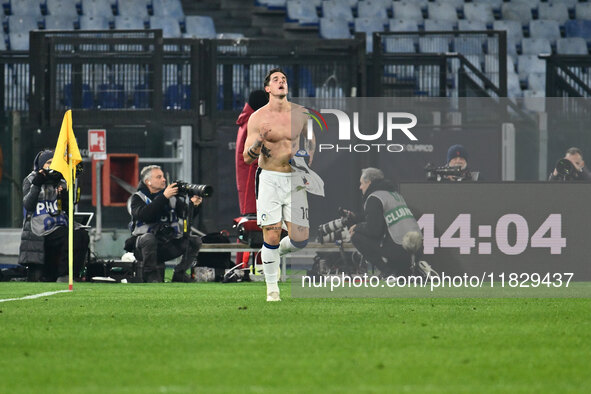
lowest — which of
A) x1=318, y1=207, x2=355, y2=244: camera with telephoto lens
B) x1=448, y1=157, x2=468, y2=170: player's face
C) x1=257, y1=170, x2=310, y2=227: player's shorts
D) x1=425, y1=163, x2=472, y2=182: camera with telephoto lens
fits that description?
x1=318, y1=207, x2=355, y2=244: camera with telephoto lens

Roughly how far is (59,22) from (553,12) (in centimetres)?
1166

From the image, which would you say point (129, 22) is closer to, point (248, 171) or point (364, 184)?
point (248, 171)

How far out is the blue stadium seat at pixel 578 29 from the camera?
2830cm

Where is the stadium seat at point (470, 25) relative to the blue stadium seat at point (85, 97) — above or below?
above

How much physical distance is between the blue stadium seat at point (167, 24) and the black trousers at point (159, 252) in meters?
11.1

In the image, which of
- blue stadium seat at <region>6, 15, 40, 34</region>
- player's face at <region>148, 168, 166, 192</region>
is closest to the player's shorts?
player's face at <region>148, 168, 166, 192</region>

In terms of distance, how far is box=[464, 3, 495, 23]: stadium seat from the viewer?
91.6 feet

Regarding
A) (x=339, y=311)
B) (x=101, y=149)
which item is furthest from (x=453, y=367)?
(x=101, y=149)

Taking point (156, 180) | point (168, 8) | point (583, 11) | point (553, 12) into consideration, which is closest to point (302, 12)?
point (168, 8)

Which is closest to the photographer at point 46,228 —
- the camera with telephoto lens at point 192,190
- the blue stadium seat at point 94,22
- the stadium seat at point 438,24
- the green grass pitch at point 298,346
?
the camera with telephoto lens at point 192,190

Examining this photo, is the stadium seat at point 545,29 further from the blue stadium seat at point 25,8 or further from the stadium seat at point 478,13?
the blue stadium seat at point 25,8

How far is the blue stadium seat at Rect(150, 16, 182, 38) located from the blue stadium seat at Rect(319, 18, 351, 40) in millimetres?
3174

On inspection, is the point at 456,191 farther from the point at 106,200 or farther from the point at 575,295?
the point at 106,200

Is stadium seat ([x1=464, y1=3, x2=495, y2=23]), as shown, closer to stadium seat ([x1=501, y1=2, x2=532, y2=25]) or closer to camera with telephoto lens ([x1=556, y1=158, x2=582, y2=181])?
stadium seat ([x1=501, y1=2, x2=532, y2=25])
